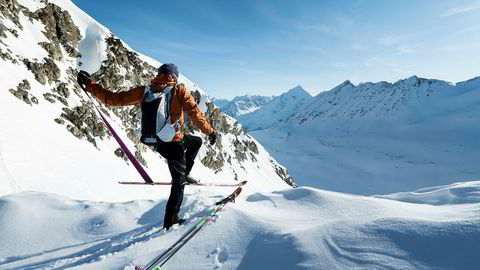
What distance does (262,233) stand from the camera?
4297 mm

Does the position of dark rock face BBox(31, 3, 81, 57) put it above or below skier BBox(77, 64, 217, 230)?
above

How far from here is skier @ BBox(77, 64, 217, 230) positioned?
Answer: 5.21 m

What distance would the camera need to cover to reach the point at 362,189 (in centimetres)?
11500

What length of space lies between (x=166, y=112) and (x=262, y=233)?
241cm

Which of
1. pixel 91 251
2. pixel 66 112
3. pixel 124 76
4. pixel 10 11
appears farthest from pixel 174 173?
pixel 124 76

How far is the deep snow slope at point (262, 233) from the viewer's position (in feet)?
11.2

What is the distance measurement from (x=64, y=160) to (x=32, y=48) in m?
22.2

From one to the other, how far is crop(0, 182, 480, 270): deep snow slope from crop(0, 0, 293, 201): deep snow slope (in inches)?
295

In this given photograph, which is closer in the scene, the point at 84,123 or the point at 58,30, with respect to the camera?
the point at 84,123

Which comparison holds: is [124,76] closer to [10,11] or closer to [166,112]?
[10,11]

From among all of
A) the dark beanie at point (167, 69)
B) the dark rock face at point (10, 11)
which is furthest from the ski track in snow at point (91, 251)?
the dark rock face at point (10, 11)

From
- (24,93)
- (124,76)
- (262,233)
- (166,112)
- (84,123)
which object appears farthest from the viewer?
(124,76)

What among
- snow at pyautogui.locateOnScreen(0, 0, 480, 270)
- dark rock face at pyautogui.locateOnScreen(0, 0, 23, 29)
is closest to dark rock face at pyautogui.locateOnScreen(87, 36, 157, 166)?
dark rock face at pyautogui.locateOnScreen(0, 0, 23, 29)

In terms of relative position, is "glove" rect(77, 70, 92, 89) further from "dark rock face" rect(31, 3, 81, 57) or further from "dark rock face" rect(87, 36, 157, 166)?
"dark rock face" rect(31, 3, 81, 57)
